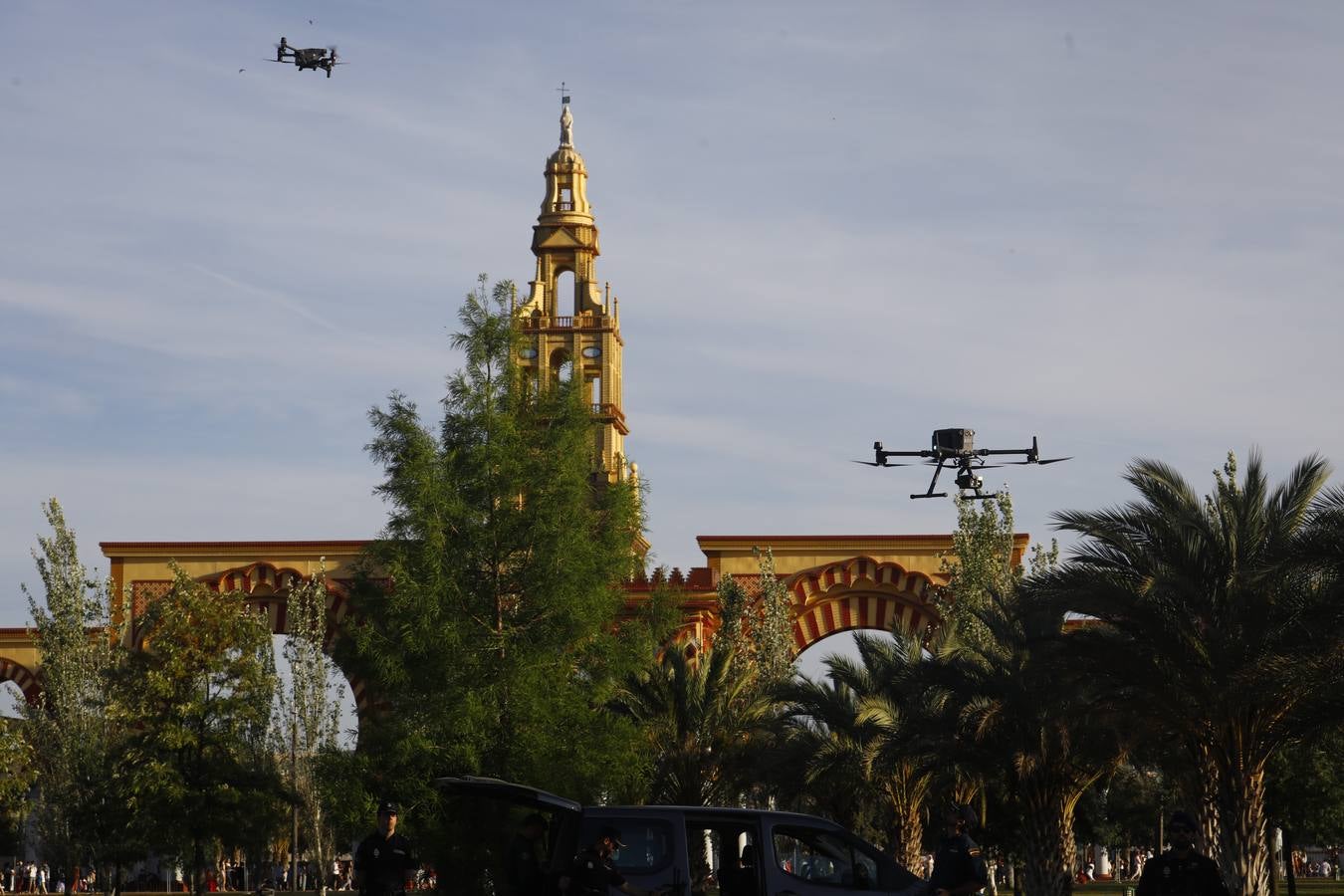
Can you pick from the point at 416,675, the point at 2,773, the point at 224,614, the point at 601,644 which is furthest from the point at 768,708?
the point at 2,773

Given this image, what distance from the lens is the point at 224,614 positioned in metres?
38.3

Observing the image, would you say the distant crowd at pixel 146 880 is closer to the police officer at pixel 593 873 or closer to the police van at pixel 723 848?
the police van at pixel 723 848

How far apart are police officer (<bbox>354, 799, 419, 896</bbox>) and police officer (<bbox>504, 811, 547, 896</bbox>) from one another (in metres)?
1.74

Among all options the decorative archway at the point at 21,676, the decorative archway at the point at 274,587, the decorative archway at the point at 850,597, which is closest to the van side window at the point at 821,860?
the decorative archway at the point at 850,597

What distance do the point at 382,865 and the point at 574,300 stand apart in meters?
44.5

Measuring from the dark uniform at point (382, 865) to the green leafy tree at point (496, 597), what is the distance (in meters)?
17.2

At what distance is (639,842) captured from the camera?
605 inches

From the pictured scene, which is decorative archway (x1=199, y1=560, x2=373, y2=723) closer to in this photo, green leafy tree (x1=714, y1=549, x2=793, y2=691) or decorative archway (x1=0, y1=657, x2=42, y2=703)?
decorative archway (x1=0, y1=657, x2=42, y2=703)

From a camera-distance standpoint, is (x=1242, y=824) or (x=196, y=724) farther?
(x=196, y=724)

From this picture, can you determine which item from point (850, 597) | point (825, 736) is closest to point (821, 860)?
point (825, 736)

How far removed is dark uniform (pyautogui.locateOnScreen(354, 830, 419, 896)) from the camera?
14016mm

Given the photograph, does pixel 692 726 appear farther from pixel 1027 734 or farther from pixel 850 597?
pixel 850 597

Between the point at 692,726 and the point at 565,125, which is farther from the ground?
the point at 565,125

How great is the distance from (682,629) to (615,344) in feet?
36.9
